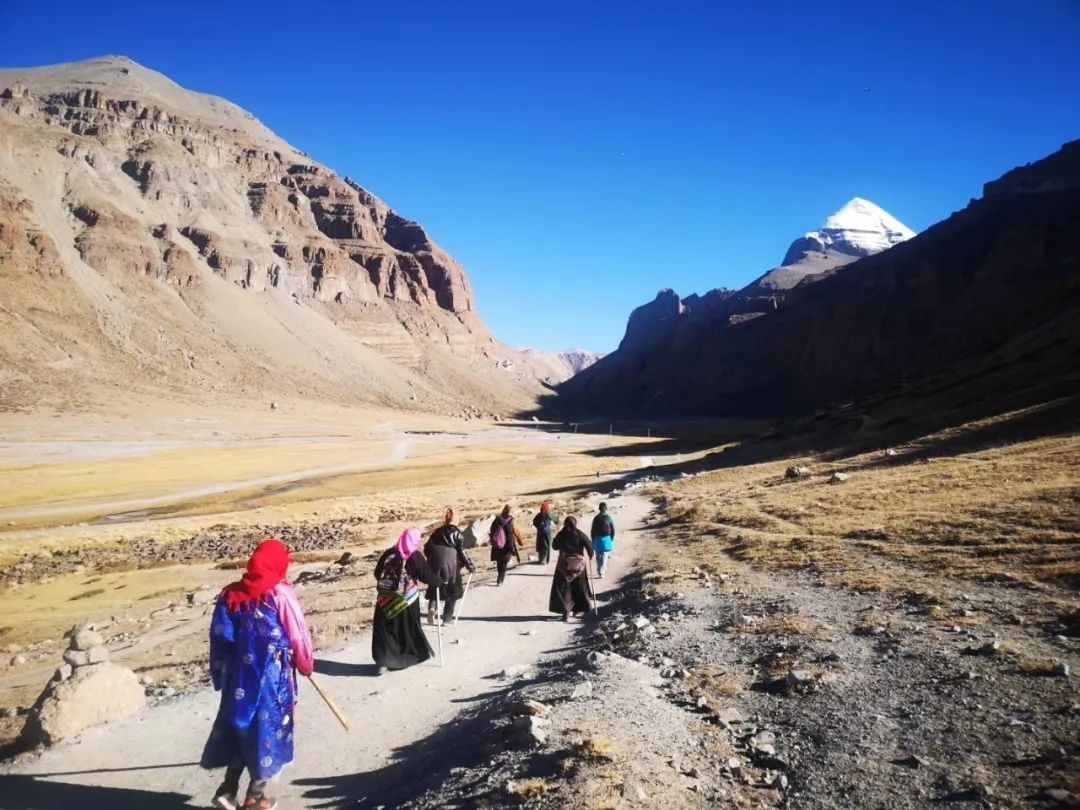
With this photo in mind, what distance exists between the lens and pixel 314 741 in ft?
22.1

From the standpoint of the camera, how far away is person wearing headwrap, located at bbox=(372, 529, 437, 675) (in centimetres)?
891

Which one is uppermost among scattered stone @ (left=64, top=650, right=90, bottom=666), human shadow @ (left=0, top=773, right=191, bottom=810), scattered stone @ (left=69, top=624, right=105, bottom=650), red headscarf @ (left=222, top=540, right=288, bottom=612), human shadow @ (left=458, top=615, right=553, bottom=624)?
red headscarf @ (left=222, top=540, right=288, bottom=612)

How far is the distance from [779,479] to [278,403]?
109077 mm

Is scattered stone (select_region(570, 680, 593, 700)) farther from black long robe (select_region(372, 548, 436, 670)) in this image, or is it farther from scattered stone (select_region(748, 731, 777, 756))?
black long robe (select_region(372, 548, 436, 670))

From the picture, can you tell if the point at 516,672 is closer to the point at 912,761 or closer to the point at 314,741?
the point at 314,741

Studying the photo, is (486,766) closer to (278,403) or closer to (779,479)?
(779,479)

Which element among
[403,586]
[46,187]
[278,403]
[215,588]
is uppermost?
[46,187]

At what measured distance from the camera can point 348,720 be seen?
7234mm

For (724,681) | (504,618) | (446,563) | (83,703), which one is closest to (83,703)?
(83,703)

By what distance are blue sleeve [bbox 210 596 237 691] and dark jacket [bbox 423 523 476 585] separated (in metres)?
4.73

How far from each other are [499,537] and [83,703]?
28.2 feet

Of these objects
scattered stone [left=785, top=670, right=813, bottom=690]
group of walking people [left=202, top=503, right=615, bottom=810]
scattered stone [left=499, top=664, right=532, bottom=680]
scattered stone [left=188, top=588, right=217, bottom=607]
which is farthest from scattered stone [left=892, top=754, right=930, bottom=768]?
scattered stone [left=188, top=588, right=217, bottom=607]

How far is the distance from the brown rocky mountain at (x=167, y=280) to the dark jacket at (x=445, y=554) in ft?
318

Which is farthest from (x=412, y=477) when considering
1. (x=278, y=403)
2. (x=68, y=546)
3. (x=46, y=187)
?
(x=46, y=187)
